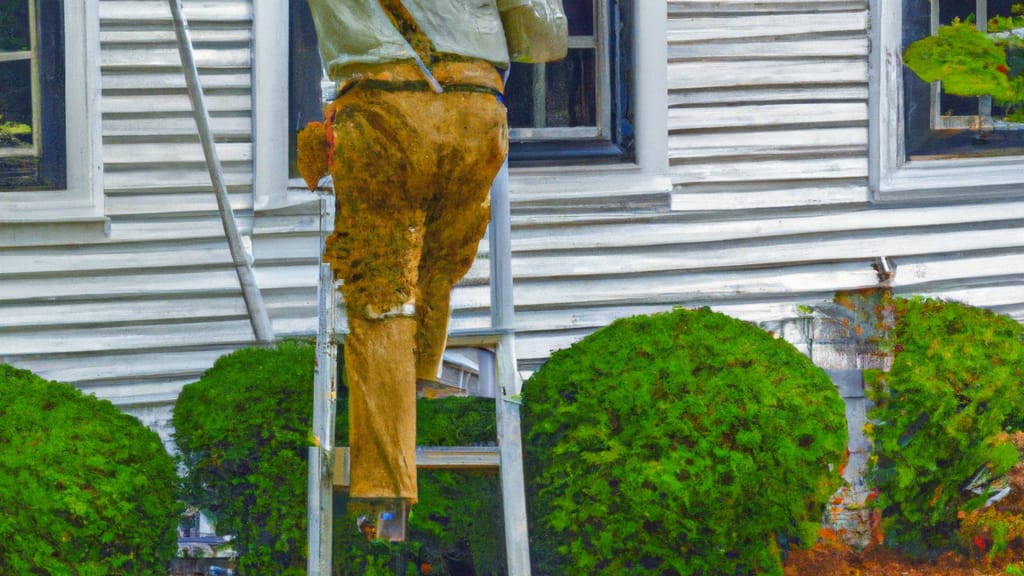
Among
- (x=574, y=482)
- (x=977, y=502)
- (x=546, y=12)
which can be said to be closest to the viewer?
(x=546, y=12)

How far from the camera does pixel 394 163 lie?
415 cm

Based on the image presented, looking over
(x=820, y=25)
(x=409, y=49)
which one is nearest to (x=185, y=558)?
(x=409, y=49)

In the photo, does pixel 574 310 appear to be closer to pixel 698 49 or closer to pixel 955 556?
pixel 698 49

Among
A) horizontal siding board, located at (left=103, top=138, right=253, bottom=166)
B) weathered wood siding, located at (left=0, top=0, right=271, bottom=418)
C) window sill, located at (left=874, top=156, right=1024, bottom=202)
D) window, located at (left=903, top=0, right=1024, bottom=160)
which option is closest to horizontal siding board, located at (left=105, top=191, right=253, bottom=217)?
weathered wood siding, located at (left=0, top=0, right=271, bottom=418)

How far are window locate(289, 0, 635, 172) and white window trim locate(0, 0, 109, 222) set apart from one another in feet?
5.69

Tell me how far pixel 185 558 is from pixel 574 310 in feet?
6.42

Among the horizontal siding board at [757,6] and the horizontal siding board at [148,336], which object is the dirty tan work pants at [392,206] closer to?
the horizontal siding board at [148,336]

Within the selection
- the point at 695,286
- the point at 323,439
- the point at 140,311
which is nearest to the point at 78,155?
the point at 140,311

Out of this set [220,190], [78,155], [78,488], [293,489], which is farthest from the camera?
[78,155]

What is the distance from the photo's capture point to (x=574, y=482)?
4.97 m

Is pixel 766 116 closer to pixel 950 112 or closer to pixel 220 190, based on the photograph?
pixel 950 112

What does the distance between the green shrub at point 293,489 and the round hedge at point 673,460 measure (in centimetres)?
18

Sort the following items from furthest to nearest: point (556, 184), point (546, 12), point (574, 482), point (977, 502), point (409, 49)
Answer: point (556, 184), point (977, 502), point (574, 482), point (546, 12), point (409, 49)

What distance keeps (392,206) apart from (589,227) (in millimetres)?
2586
